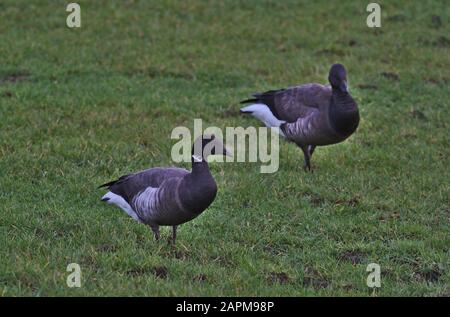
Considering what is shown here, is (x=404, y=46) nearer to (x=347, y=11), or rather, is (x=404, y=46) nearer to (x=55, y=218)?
(x=347, y=11)

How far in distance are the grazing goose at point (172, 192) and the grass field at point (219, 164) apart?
371mm

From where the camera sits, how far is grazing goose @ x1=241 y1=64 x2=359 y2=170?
1103 centimetres

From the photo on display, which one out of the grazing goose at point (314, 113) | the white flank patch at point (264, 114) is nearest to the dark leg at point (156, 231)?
the grazing goose at point (314, 113)

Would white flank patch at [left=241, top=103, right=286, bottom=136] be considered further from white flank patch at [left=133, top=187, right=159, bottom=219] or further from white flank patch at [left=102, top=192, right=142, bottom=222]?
white flank patch at [left=133, top=187, right=159, bottom=219]

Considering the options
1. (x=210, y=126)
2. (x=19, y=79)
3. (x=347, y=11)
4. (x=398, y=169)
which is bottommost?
(x=398, y=169)

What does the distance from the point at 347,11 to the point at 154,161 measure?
34.2ft

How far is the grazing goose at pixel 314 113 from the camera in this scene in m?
11.0

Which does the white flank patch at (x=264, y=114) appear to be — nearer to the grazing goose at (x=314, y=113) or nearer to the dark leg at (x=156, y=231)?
the grazing goose at (x=314, y=113)

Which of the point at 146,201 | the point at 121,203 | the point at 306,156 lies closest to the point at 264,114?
the point at 306,156

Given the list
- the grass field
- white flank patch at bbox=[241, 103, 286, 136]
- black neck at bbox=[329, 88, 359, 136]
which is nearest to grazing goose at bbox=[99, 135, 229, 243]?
the grass field

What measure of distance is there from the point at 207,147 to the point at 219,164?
3.34m

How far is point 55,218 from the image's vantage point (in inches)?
367
